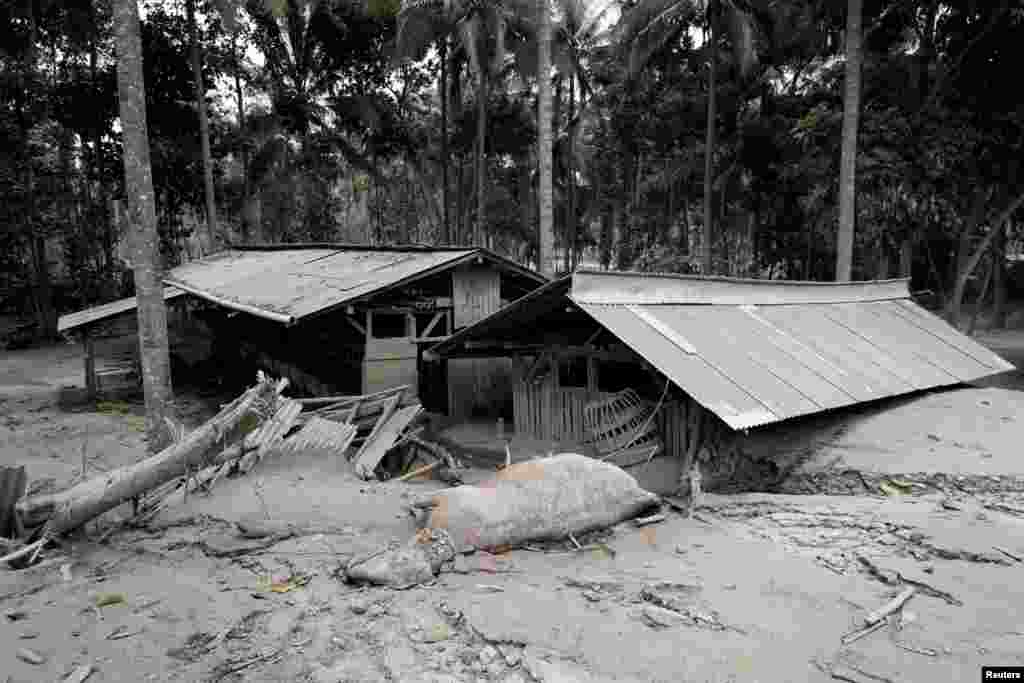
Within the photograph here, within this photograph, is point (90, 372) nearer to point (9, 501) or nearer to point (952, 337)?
point (9, 501)

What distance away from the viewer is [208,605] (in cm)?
454

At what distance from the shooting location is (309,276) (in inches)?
538

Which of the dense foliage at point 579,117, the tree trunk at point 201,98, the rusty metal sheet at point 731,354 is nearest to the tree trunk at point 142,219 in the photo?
the rusty metal sheet at point 731,354

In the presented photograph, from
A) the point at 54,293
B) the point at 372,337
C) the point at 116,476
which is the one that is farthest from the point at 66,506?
the point at 54,293

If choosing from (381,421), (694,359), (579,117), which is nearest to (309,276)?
(381,421)

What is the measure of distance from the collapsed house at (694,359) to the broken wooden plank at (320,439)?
2637 mm

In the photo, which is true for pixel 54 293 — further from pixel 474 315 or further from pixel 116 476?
pixel 116 476

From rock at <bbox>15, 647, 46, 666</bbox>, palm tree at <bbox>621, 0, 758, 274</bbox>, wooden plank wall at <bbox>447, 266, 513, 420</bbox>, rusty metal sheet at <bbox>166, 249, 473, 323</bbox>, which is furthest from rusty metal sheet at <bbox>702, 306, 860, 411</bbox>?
palm tree at <bbox>621, 0, 758, 274</bbox>

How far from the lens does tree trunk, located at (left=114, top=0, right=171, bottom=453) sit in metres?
9.08

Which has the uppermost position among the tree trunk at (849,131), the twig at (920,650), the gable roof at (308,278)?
the tree trunk at (849,131)

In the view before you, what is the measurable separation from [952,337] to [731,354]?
6.56 m

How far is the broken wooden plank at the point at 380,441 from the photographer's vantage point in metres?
8.80

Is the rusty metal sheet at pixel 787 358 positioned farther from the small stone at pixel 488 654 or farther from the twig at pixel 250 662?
the twig at pixel 250 662

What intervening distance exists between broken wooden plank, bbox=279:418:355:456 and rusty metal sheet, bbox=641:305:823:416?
4.25 metres
